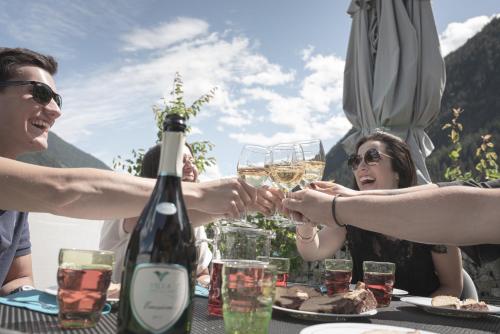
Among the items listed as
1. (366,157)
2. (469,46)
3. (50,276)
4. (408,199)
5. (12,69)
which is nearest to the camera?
(408,199)

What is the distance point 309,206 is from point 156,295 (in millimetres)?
1432

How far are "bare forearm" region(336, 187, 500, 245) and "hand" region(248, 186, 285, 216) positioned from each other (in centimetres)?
48

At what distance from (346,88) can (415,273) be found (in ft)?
11.2

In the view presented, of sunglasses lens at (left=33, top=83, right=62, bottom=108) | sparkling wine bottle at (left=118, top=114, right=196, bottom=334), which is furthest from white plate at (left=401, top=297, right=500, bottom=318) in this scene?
sunglasses lens at (left=33, top=83, right=62, bottom=108)

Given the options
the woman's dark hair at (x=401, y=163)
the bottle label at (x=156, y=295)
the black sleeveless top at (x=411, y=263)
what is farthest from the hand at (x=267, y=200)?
the woman's dark hair at (x=401, y=163)

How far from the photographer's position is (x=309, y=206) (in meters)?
2.21

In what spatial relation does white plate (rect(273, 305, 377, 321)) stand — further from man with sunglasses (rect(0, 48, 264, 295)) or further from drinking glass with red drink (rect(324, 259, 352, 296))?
man with sunglasses (rect(0, 48, 264, 295))

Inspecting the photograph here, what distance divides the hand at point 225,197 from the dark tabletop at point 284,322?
1.24 ft

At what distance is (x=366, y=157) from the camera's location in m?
3.89

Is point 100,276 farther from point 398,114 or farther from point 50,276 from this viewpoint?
point 50,276

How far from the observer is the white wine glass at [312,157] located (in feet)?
7.24

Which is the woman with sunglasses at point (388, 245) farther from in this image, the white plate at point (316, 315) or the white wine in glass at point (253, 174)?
the white plate at point (316, 315)

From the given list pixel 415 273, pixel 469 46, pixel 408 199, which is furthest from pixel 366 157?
pixel 469 46

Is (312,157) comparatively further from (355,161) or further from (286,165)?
(355,161)
